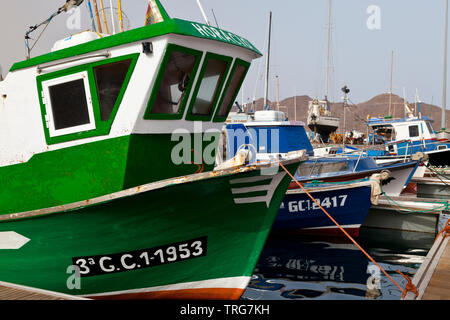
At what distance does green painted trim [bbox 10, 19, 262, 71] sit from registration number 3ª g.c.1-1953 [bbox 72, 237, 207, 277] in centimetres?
249

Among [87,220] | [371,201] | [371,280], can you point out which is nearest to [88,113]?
[87,220]

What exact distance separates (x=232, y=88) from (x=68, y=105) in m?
2.27

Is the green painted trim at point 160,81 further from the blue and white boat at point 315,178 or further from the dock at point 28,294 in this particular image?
the blue and white boat at point 315,178

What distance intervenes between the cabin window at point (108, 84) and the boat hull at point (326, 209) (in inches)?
278

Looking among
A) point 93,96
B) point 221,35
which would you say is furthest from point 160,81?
point 221,35

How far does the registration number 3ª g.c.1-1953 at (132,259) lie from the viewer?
4723 mm

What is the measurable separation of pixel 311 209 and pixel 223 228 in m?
6.15

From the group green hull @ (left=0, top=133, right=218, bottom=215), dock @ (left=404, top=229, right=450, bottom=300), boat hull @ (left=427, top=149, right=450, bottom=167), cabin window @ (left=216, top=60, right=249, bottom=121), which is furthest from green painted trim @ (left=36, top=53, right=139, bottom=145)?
boat hull @ (left=427, top=149, right=450, bottom=167)

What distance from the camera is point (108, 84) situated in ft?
14.8

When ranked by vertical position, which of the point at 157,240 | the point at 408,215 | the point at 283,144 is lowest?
the point at 408,215

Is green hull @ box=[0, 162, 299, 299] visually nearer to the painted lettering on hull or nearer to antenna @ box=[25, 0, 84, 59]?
antenna @ box=[25, 0, 84, 59]

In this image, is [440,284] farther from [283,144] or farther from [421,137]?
[421,137]

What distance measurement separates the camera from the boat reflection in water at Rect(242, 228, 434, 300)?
6.89 metres
